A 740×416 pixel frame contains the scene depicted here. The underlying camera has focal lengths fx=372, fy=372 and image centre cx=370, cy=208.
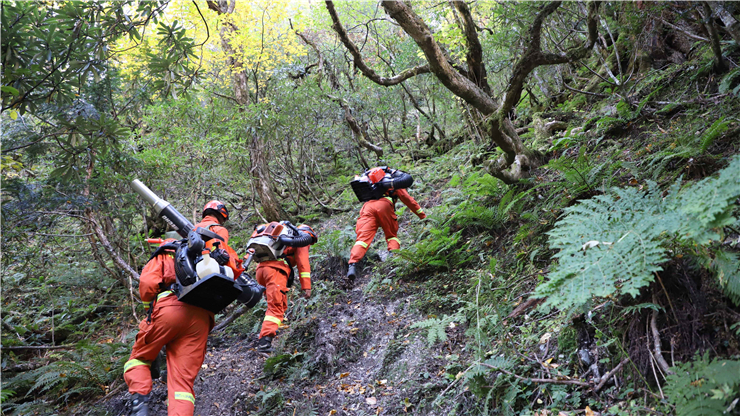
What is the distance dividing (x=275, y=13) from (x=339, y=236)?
891 centimetres

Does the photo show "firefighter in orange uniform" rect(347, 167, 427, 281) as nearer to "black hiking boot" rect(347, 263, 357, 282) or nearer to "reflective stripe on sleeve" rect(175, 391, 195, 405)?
"black hiking boot" rect(347, 263, 357, 282)

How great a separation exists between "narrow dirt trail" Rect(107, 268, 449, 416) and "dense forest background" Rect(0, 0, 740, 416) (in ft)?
0.10

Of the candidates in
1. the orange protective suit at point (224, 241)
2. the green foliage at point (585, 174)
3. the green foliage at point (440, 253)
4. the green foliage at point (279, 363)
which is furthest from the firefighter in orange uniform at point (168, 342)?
the green foliage at point (585, 174)

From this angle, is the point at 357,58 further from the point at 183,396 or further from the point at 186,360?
the point at 183,396

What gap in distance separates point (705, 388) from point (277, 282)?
17.2 ft

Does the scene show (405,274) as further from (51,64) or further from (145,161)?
(145,161)

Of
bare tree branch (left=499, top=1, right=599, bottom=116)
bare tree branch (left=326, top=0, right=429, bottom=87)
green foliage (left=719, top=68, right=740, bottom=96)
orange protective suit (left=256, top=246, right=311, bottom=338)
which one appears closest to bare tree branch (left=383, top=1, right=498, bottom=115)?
bare tree branch (left=499, top=1, right=599, bottom=116)

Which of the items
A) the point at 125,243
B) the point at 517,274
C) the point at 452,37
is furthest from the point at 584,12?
the point at 125,243

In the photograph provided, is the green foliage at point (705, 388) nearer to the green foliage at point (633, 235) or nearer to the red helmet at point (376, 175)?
the green foliage at point (633, 235)

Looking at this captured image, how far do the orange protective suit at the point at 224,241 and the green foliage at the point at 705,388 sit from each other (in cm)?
448

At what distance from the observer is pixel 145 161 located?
794cm

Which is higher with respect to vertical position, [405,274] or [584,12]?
[584,12]

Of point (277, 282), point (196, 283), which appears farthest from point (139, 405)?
point (277, 282)

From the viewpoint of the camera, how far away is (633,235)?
222cm
